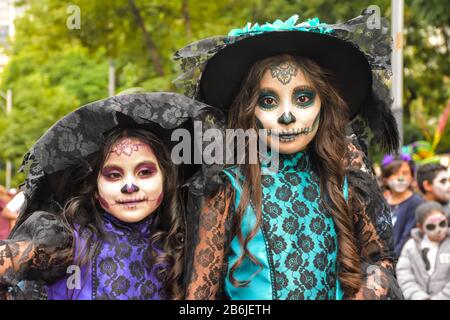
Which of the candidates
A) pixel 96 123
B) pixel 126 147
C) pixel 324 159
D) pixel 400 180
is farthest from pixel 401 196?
pixel 96 123

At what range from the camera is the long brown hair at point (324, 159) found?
157 inches

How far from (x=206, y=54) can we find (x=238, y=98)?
232mm

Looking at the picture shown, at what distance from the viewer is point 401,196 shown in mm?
8891

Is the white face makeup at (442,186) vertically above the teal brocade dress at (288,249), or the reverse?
the white face makeup at (442,186)

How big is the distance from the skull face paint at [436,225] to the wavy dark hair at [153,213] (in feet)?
14.0

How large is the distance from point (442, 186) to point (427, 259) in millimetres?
1451

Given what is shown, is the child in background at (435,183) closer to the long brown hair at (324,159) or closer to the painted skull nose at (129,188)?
the long brown hair at (324,159)

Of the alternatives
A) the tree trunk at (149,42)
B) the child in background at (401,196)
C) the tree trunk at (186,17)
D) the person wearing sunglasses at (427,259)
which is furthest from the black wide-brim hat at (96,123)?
the tree trunk at (186,17)

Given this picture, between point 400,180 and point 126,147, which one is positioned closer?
point 126,147

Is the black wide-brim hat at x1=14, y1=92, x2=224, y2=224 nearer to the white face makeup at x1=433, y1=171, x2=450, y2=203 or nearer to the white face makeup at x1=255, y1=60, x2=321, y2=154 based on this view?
the white face makeup at x1=255, y1=60, x2=321, y2=154

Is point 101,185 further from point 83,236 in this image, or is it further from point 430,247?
point 430,247

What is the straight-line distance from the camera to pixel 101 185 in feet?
13.6

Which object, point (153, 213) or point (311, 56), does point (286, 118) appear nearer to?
point (311, 56)

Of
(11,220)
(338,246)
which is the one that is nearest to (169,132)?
(338,246)
